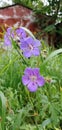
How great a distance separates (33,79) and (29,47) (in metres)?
0.09

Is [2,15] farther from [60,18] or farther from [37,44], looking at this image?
[37,44]

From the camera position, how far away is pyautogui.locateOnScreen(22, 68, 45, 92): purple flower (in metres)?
0.84

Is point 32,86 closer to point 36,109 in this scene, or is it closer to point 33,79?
point 33,79

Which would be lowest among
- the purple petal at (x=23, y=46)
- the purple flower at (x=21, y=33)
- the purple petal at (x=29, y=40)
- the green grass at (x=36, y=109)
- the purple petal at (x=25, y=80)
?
the green grass at (x=36, y=109)

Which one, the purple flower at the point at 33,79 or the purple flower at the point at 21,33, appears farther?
the purple flower at the point at 21,33

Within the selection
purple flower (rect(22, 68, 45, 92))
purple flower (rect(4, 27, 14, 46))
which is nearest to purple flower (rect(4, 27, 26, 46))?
purple flower (rect(4, 27, 14, 46))

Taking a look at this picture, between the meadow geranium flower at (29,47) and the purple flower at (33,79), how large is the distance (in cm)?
6

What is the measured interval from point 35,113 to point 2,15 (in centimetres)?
344

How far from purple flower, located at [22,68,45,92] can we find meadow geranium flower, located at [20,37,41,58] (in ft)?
0.20

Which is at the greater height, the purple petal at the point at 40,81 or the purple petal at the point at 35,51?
the purple petal at the point at 35,51

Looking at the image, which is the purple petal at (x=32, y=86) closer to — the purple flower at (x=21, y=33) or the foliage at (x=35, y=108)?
the foliage at (x=35, y=108)

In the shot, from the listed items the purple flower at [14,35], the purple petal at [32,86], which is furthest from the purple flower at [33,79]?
the purple flower at [14,35]

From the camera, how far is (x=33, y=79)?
87 centimetres

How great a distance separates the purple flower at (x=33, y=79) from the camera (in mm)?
838
